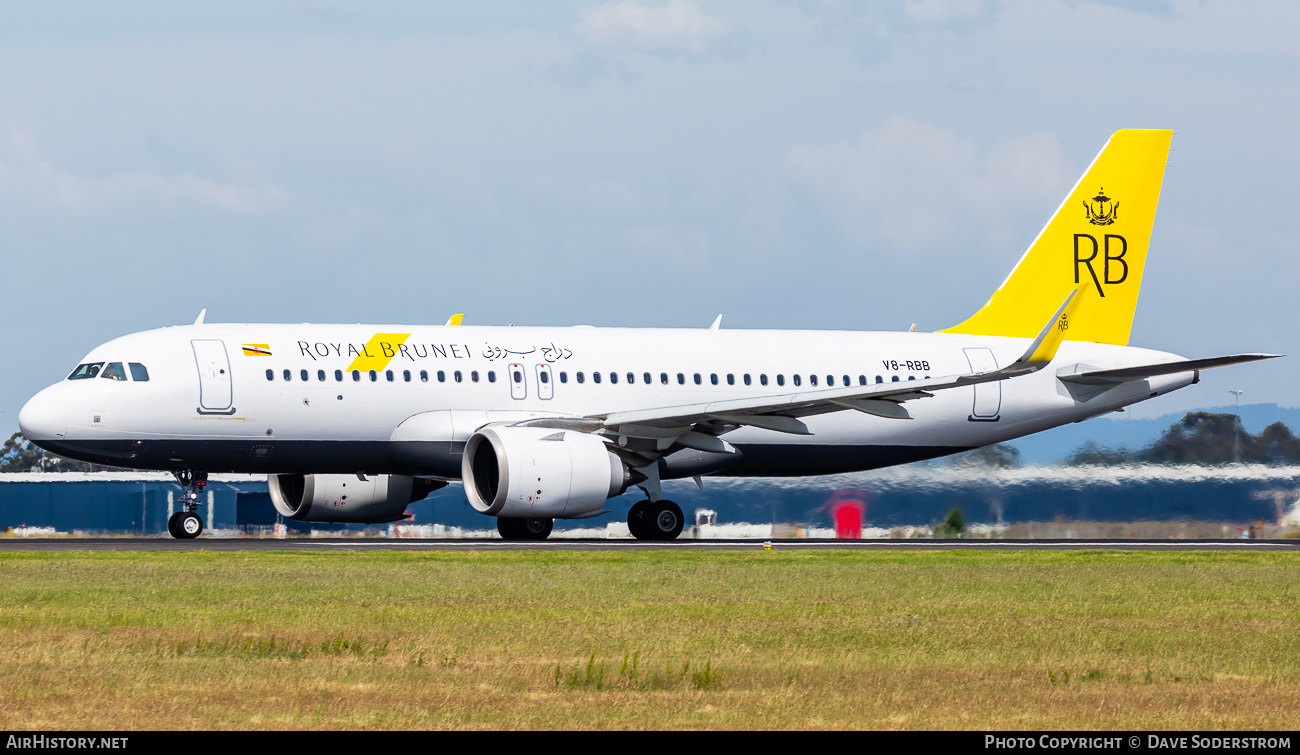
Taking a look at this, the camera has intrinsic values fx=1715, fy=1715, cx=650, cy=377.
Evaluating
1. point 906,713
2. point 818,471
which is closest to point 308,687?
point 906,713

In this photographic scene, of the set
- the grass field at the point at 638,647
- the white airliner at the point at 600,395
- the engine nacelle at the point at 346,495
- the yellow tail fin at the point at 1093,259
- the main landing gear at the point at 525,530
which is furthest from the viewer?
the yellow tail fin at the point at 1093,259

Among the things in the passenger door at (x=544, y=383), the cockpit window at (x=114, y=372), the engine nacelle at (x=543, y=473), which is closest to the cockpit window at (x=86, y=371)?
the cockpit window at (x=114, y=372)

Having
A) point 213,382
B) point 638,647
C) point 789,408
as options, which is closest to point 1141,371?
point 789,408

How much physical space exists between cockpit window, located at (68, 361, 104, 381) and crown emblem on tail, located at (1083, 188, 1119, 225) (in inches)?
765

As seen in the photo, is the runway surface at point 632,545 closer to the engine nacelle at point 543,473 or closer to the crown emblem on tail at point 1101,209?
the engine nacelle at point 543,473

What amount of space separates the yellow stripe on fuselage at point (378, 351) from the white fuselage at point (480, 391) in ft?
0.09

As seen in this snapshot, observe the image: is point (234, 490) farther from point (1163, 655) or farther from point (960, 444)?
point (1163, 655)

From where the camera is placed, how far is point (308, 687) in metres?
10.7

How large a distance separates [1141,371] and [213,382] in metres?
16.6

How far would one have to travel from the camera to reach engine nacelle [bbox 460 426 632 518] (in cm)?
2686

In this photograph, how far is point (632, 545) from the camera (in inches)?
1122

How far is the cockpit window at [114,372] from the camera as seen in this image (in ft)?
90.5

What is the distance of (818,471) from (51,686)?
2307cm

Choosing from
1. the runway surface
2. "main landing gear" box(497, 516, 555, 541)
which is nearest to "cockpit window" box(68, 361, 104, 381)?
the runway surface
